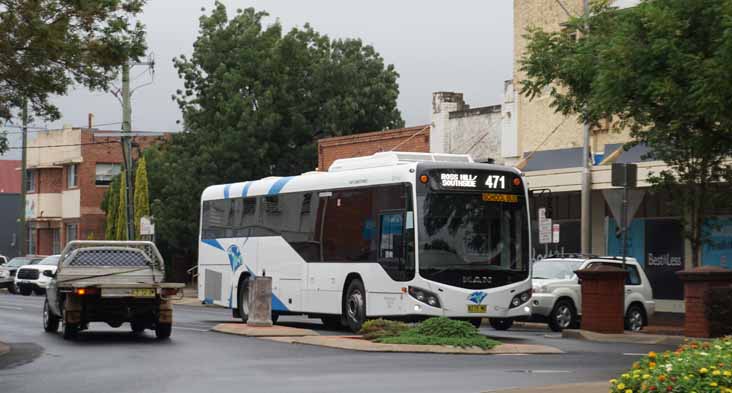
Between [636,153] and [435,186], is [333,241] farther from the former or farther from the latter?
[636,153]

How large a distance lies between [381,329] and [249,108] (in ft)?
107

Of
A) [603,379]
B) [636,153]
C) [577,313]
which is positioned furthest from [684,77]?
[636,153]

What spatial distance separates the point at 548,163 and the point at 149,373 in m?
25.3

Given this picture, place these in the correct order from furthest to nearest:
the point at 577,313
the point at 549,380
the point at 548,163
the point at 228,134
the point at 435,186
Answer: the point at 228,134, the point at 548,163, the point at 577,313, the point at 435,186, the point at 549,380

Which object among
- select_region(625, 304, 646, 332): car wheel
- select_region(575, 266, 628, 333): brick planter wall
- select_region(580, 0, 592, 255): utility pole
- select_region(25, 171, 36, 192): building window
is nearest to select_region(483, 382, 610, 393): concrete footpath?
select_region(575, 266, 628, 333): brick planter wall

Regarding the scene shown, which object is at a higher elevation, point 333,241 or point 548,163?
point 548,163

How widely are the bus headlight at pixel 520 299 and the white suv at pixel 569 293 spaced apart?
164 inches

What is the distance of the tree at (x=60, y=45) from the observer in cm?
2016

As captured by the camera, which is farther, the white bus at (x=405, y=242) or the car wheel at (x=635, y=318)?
the car wheel at (x=635, y=318)

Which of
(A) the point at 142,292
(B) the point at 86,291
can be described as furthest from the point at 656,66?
(B) the point at 86,291

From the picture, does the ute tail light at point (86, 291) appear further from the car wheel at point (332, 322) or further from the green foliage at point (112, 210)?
the green foliage at point (112, 210)

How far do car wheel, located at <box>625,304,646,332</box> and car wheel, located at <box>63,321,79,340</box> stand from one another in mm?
12845

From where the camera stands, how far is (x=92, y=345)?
21.9 metres

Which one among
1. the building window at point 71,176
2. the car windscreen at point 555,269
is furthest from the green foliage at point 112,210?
the car windscreen at point 555,269
